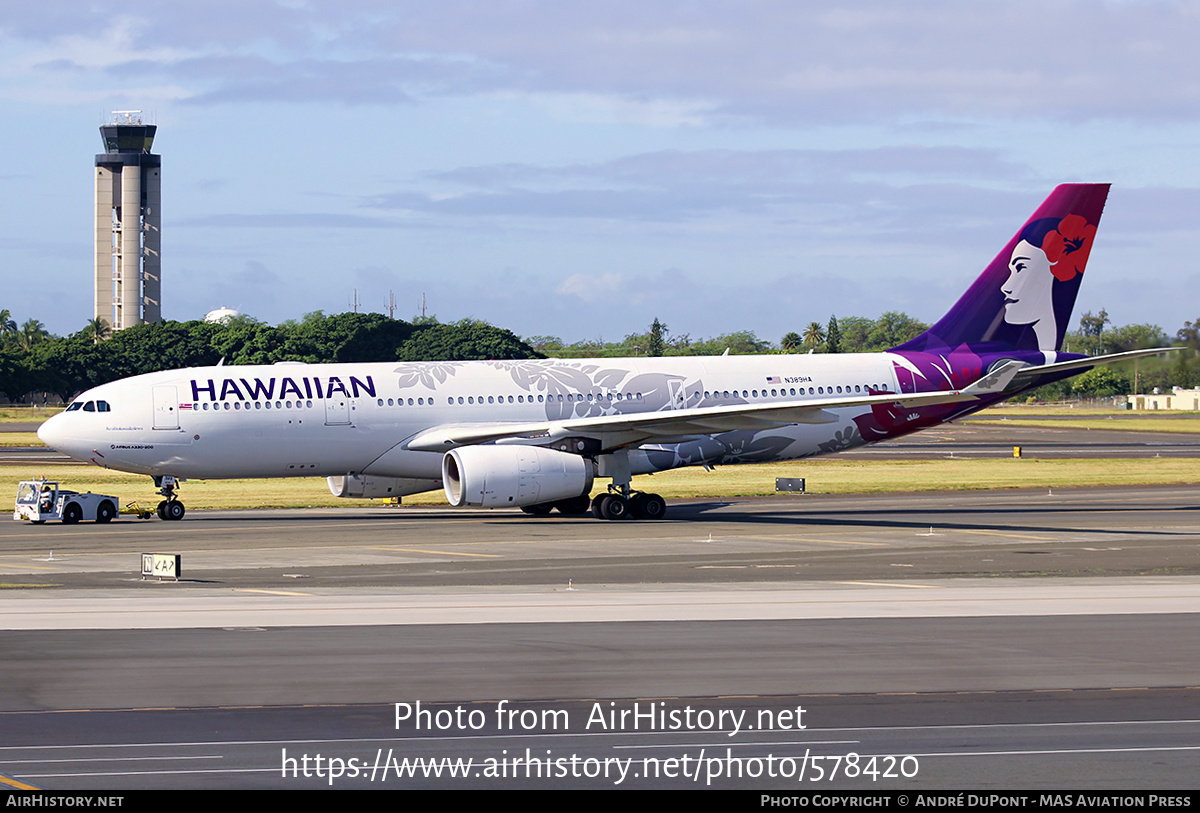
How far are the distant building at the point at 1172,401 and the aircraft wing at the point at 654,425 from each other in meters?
133

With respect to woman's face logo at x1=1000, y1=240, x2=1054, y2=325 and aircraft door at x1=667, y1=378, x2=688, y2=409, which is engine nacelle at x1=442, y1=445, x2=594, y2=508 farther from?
woman's face logo at x1=1000, y1=240, x2=1054, y2=325

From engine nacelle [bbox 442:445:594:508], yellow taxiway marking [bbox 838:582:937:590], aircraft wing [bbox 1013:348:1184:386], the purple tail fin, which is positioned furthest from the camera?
the purple tail fin

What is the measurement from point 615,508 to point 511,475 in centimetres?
413

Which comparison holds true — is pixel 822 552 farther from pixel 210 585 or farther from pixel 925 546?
pixel 210 585

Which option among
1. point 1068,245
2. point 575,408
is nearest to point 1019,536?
point 575,408

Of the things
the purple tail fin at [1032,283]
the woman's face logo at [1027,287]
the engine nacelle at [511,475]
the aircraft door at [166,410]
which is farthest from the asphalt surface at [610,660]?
the woman's face logo at [1027,287]

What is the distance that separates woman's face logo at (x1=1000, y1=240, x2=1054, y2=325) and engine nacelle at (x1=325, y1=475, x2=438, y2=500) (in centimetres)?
1998

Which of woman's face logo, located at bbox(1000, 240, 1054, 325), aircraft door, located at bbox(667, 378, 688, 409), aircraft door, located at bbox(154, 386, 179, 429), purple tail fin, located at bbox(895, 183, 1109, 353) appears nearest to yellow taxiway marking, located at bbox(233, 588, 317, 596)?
aircraft door, located at bbox(154, 386, 179, 429)

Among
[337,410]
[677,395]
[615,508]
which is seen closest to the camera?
[337,410]

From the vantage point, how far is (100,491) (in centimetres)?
5312

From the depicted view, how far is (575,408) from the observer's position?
1638 inches

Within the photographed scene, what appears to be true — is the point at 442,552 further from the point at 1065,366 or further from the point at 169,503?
the point at 1065,366

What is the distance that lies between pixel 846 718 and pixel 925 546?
18984 mm

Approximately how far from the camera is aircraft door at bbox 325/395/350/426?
1550 inches
